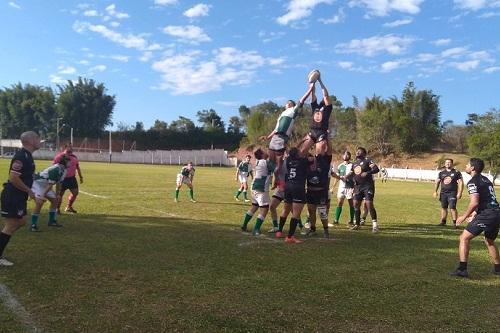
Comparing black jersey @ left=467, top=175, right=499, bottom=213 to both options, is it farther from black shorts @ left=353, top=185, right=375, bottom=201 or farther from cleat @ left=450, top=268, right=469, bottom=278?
black shorts @ left=353, top=185, right=375, bottom=201

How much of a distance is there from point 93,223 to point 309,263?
20.5 feet

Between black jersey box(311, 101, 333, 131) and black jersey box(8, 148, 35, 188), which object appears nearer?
black jersey box(8, 148, 35, 188)

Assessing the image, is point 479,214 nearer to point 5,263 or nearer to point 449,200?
point 449,200

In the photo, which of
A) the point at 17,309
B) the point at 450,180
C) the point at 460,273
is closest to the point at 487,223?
the point at 460,273

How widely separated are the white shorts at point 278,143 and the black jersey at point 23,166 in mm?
5215

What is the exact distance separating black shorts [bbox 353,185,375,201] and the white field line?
9.13 m

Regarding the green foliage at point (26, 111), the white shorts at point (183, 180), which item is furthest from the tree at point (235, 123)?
the white shorts at point (183, 180)

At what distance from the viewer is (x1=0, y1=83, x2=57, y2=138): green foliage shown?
4424 inches

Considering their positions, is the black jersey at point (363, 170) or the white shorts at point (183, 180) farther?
the white shorts at point (183, 180)

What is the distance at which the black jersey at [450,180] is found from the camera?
14.9 meters

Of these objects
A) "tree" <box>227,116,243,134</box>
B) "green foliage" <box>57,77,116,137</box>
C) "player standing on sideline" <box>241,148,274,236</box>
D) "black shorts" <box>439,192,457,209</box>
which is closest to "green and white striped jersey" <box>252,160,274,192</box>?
"player standing on sideline" <box>241,148,274,236</box>

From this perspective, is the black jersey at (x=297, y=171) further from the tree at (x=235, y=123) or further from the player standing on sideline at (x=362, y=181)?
the tree at (x=235, y=123)

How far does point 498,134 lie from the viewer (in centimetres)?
5953

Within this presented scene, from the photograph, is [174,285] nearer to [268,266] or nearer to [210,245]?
[268,266]
